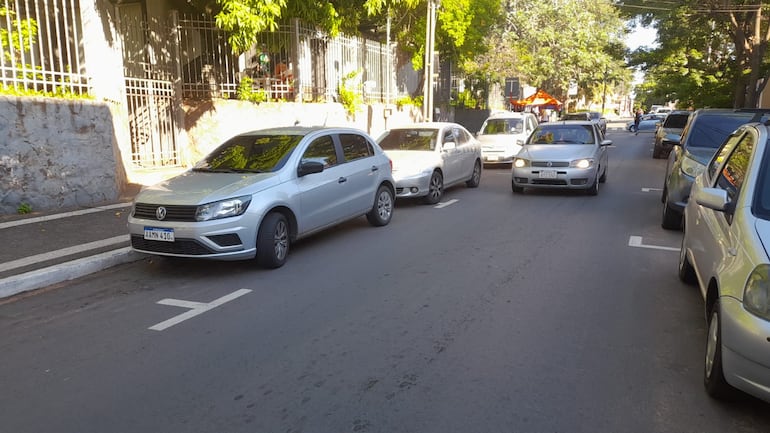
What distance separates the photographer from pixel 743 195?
3941mm

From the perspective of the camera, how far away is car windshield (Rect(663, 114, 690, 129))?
21580 mm

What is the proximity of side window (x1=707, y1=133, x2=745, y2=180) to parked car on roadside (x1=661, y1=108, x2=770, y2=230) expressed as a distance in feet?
7.44

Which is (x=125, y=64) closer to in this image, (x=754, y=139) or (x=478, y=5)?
(x=754, y=139)

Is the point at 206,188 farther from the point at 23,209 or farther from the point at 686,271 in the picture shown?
the point at 686,271

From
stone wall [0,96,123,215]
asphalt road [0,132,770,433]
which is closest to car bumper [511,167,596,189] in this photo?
asphalt road [0,132,770,433]

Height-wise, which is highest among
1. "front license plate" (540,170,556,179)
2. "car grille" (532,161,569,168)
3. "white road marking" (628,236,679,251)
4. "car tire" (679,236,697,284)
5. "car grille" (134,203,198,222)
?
"car grille" (532,161,569,168)

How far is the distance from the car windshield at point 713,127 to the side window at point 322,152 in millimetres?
5473

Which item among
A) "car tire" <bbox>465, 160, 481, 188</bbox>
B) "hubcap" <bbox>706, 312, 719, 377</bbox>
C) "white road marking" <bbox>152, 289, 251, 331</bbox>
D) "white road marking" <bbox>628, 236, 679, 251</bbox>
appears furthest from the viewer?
"car tire" <bbox>465, 160, 481, 188</bbox>

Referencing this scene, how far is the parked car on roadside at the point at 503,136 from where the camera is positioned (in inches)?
711

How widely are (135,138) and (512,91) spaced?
867 inches

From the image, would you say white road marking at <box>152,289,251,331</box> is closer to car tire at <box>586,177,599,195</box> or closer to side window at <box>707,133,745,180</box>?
side window at <box>707,133,745,180</box>

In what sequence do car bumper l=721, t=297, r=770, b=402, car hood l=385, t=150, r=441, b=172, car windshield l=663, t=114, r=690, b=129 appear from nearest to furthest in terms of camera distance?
car bumper l=721, t=297, r=770, b=402, car hood l=385, t=150, r=441, b=172, car windshield l=663, t=114, r=690, b=129

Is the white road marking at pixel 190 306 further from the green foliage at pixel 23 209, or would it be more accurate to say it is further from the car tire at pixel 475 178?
the car tire at pixel 475 178

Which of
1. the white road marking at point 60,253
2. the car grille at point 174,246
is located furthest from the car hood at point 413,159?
the car grille at point 174,246
